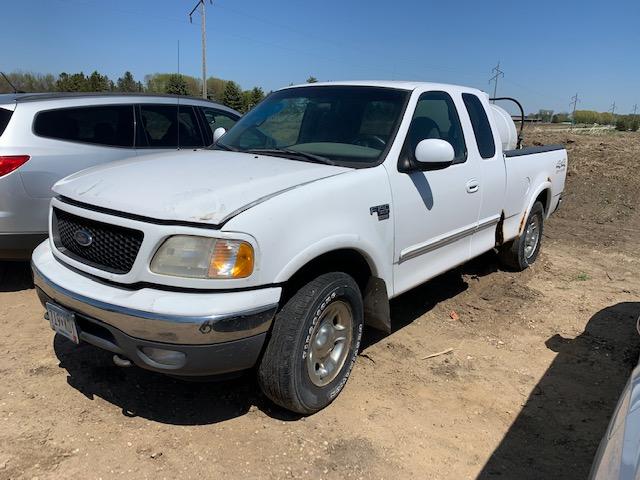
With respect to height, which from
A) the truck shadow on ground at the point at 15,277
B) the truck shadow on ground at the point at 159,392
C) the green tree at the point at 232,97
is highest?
the green tree at the point at 232,97

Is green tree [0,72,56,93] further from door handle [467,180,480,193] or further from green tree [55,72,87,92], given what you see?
door handle [467,180,480,193]

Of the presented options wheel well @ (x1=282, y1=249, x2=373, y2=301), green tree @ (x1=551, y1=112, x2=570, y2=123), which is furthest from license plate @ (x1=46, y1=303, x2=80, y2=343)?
green tree @ (x1=551, y1=112, x2=570, y2=123)

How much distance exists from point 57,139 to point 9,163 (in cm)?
51

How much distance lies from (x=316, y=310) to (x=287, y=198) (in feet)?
2.08

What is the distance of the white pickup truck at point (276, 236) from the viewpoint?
2.61 metres

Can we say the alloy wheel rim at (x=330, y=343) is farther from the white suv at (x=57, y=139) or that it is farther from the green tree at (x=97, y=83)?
the green tree at (x=97, y=83)

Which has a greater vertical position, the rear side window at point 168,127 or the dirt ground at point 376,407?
the rear side window at point 168,127

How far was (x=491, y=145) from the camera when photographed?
485cm

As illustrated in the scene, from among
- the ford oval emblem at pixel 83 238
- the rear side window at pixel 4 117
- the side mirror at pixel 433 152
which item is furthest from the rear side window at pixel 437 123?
the rear side window at pixel 4 117

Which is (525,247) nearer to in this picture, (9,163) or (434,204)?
(434,204)

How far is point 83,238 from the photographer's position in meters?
2.96

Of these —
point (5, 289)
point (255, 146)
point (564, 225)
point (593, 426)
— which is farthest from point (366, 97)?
point (564, 225)

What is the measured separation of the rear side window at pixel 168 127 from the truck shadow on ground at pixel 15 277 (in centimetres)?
173

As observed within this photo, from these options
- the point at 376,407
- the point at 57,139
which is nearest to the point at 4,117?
the point at 57,139
